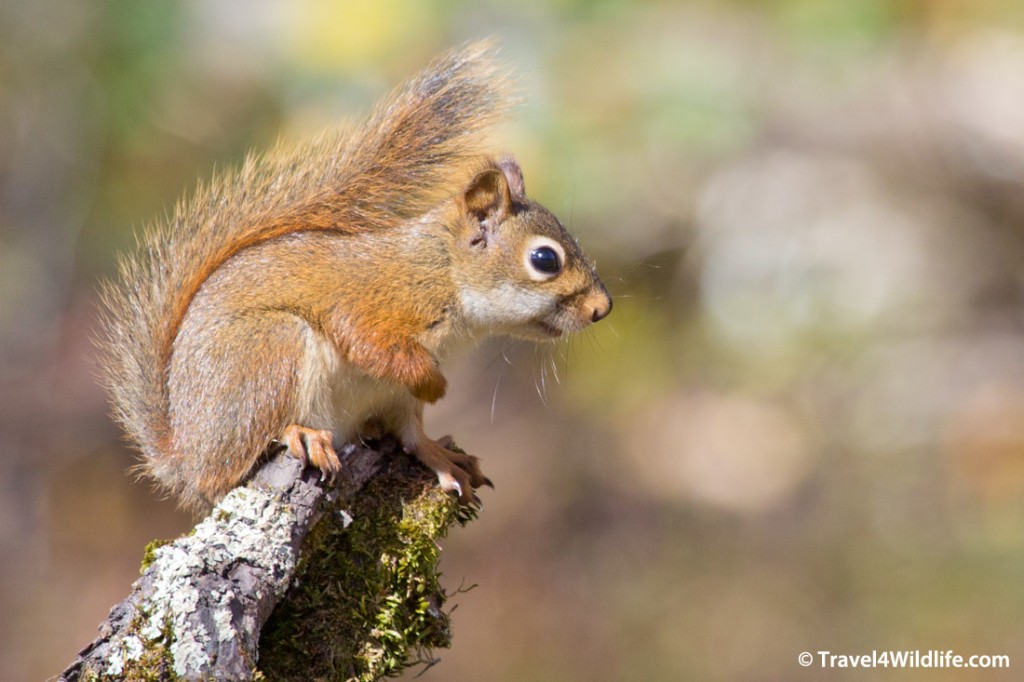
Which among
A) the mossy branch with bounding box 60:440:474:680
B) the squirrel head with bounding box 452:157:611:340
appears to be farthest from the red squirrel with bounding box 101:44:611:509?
the mossy branch with bounding box 60:440:474:680

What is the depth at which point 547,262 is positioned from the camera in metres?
2.45

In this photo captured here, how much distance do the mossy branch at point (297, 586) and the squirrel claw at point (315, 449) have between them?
24 millimetres

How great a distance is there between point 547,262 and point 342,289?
0.49m

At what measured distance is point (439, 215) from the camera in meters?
2.57

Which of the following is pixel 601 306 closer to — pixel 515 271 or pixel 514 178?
pixel 515 271

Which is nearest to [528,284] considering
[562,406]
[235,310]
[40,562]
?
[235,310]

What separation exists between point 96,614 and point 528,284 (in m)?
3.49

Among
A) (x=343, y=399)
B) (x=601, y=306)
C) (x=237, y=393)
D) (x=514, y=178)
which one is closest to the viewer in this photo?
(x=237, y=393)

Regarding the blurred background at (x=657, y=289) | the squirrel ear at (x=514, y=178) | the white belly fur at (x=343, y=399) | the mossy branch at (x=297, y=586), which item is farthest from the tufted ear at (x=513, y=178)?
the blurred background at (x=657, y=289)

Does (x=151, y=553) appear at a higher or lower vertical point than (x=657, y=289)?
lower

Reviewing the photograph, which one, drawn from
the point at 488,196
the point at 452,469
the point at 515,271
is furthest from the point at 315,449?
the point at 488,196

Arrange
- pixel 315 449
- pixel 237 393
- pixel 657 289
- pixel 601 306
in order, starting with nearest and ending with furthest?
pixel 315 449
pixel 237 393
pixel 601 306
pixel 657 289

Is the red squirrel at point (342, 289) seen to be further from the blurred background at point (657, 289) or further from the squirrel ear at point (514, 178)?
the blurred background at point (657, 289)

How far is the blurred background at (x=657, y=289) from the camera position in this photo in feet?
16.5
